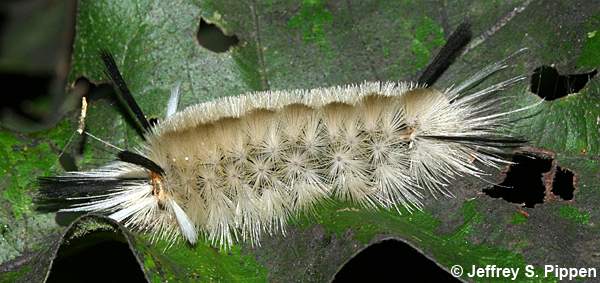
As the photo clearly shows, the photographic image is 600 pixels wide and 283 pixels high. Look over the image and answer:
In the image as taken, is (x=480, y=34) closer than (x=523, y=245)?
No

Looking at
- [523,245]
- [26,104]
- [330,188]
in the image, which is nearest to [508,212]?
[523,245]

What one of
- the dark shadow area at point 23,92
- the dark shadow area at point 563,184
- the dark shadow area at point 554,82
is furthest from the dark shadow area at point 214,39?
the dark shadow area at point 23,92

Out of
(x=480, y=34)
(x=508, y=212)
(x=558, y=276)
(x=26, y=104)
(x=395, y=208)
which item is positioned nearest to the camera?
(x=558, y=276)

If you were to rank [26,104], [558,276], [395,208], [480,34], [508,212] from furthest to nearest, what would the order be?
1. [26,104]
2. [480,34]
3. [395,208]
4. [508,212]
5. [558,276]

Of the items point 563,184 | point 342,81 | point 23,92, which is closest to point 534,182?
point 563,184

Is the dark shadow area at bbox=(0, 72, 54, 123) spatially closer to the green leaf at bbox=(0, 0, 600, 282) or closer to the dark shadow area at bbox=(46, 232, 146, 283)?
the green leaf at bbox=(0, 0, 600, 282)

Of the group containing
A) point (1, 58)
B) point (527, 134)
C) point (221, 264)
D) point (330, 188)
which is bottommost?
point (221, 264)

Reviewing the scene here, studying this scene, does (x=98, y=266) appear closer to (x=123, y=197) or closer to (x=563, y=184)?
(x=123, y=197)

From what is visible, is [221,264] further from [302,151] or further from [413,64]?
[413,64]
